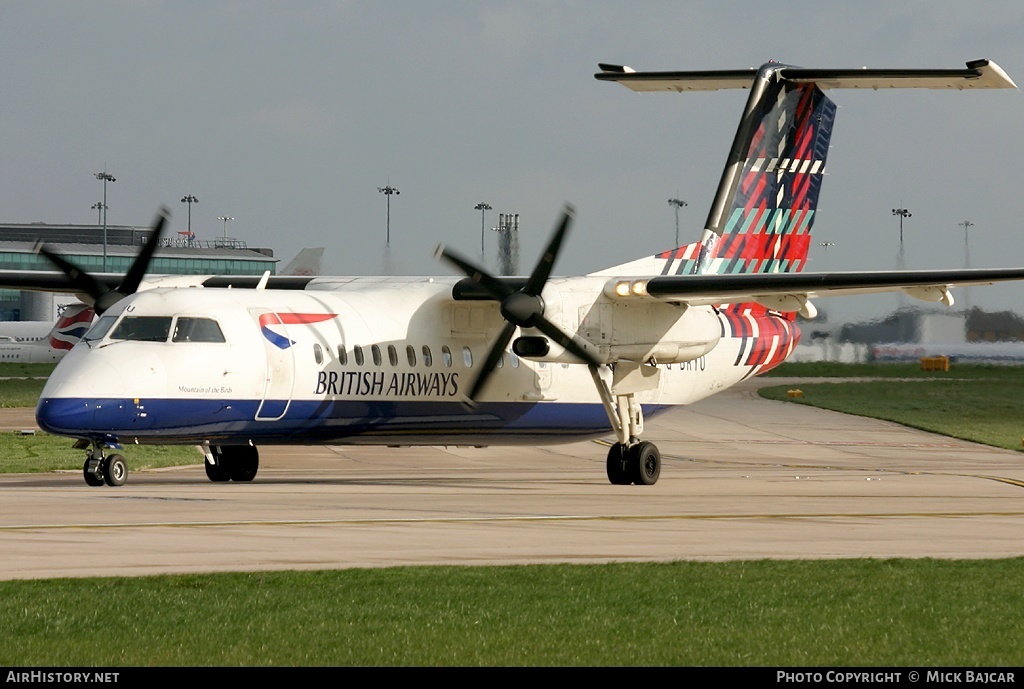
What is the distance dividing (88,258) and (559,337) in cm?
13287

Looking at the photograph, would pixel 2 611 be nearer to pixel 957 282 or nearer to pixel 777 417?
pixel 957 282

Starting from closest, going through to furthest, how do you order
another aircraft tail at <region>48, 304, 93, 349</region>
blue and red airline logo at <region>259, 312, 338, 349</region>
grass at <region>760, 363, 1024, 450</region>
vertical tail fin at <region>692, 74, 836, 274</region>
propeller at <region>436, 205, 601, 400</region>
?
blue and red airline logo at <region>259, 312, 338, 349</region>, propeller at <region>436, 205, 601, 400</region>, another aircraft tail at <region>48, 304, 93, 349</region>, vertical tail fin at <region>692, 74, 836, 274</region>, grass at <region>760, 363, 1024, 450</region>

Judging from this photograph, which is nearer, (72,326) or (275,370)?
(275,370)

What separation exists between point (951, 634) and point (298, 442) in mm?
14579

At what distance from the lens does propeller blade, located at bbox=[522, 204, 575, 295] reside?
23.7 m

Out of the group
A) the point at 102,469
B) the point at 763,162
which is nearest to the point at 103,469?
the point at 102,469

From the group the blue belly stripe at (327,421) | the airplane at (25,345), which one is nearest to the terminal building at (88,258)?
the airplane at (25,345)

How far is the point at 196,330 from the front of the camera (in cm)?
2150

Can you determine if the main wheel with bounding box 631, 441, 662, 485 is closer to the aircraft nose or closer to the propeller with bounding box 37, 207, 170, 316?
the propeller with bounding box 37, 207, 170, 316

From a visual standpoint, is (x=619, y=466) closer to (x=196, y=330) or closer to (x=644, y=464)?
(x=644, y=464)

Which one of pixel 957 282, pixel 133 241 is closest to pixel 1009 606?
pixel 957 282

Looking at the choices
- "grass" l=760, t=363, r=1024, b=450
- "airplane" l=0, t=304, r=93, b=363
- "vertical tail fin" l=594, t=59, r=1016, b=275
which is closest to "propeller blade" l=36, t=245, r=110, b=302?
"vertical tail fin" l=594, t=59, r=1016, b=275

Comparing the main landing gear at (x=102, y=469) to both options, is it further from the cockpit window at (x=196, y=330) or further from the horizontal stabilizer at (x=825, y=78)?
the horizontal stabilizer at (x=825, y=78)

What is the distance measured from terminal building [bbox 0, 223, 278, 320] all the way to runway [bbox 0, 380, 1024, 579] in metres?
116
